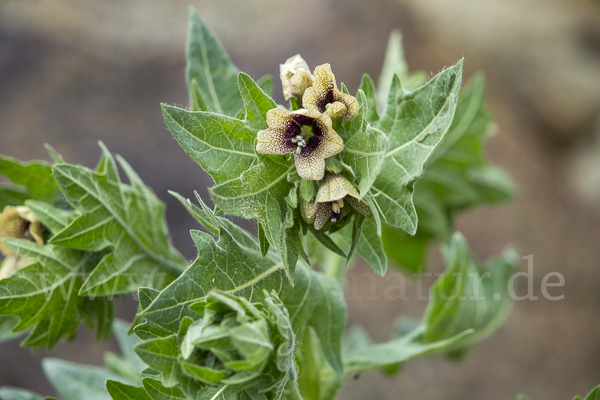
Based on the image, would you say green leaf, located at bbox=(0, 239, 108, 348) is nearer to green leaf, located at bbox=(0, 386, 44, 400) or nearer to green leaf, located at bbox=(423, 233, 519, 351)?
green leaf, located at bbox=(0, 386, 44, 400)

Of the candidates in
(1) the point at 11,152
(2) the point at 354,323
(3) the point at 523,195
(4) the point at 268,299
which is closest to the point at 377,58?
(3) the point at 523,195

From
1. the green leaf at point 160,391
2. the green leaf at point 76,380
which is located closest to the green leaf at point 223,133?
the green leaf at point 160,391

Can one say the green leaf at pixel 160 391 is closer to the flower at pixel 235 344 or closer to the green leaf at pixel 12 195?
the flower at pixel 235 344

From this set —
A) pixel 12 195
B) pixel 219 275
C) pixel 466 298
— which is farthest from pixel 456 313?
pixel 12 195

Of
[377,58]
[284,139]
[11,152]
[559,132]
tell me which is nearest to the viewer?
[284,139]

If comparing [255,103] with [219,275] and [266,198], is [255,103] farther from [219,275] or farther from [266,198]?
[219,275]

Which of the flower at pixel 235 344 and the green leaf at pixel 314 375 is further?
the green leaf at pixel 314 375

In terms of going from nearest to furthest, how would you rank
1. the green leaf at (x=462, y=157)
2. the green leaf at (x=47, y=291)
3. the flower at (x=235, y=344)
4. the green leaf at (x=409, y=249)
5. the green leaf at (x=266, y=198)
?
the flower at (x=235, y=344) < the green leaf at (x=266, y=198) < the green leaf at (x=47, y=291) < the green leaf at (x=462, y=157) < the green leaf at (x=409, y=249)

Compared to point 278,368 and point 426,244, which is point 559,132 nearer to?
point 426,244
